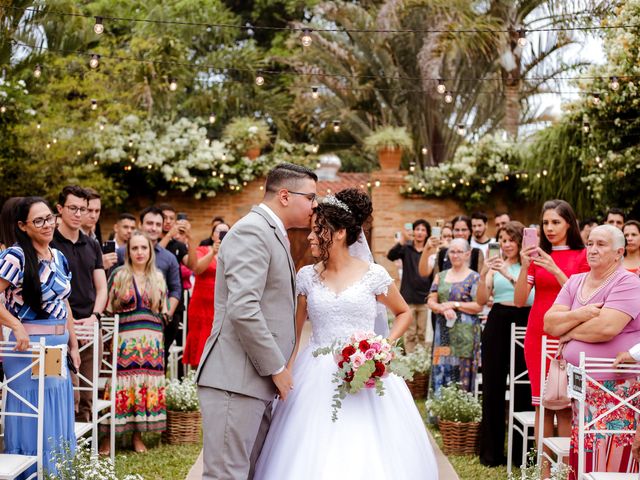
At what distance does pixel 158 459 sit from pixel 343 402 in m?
3.02

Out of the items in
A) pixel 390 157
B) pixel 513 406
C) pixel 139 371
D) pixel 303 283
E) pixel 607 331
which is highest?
pixel 390 157

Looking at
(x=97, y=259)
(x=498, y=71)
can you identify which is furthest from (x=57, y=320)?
(x=498, y=71)

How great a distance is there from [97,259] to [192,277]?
4.61m

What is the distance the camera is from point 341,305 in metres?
4.33

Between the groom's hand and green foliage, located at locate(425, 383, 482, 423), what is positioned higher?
the groom's hand

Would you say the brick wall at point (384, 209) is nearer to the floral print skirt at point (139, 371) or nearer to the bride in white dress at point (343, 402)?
the floral print skirt at point (139, 371)

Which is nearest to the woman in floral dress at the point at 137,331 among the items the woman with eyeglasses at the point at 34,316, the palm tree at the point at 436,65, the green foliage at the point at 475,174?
the woman with eyeglasses at the point at 34,316

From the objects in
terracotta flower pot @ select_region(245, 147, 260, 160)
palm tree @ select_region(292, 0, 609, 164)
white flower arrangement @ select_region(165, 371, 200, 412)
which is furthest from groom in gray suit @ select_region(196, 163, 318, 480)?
terracotta flower pot @ select_region(245, 147, 260, 160)

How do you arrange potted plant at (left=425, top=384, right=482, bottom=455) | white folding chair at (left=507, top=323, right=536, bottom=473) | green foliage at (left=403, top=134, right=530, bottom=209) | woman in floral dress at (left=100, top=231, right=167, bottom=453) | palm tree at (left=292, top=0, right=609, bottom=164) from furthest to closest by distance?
palm tree at (left=292, top=0, right=609, bottom=164)
green foliage at (left=403, top=134, right=530, bottom=209)
potted plant at (left=425, top=384, right=482, bottom=455)
woman in floral dress at (left=100, top=231, right=167, bottom=453)
white folding chair at (left=507, top=323, right=536, bottom=473)

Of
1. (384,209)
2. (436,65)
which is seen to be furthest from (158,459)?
(436,65)

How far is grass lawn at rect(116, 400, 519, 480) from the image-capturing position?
20.2 ft

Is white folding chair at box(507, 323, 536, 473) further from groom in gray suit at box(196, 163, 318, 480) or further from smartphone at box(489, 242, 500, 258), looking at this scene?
groom in gray suit at box(196, 163, 318, 480)

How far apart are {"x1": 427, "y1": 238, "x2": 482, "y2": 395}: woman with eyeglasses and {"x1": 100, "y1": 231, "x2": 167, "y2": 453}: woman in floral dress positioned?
8.36 feet

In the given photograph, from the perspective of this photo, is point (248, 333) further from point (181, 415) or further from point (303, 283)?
point (181, 415)
